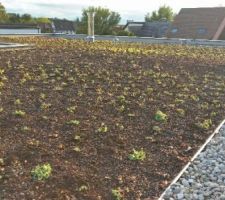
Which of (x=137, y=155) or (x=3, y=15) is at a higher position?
(x=137, y=155)

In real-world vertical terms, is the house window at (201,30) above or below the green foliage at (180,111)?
below

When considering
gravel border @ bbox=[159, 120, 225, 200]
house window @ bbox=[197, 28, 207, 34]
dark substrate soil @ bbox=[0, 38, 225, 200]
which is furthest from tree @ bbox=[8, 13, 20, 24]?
gravel border @ bbox=[159, 120, 225, 200]

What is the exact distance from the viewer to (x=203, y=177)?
7340 mm

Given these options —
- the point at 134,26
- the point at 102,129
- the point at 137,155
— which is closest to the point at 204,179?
the point at 137,155

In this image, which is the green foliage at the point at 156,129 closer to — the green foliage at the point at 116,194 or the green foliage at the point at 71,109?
the green foliage at the point at 71,109

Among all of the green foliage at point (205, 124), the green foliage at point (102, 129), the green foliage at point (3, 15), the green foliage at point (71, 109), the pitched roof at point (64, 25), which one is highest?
the green foliage at point (71, 109)

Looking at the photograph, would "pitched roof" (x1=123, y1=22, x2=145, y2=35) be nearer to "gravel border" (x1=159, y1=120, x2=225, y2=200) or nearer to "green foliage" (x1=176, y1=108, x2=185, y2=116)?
"green foliage" (x1=176, y1=108, x2=185, y2=116)

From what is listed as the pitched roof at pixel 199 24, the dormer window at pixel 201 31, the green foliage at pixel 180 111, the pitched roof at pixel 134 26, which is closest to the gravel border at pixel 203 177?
the green foliage at pixel 180 111

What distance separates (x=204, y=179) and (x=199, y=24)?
42.6 meters

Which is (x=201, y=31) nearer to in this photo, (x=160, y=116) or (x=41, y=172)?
(x=160, y=116)

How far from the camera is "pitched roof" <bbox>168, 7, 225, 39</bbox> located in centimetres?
4672

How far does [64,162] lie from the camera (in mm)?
7156

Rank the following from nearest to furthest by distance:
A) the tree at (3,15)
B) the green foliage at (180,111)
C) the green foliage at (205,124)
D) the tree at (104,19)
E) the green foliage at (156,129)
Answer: the green foliage at (156,129), the green foliage at (205,124), the green foliage at (180,111), the tree at (104,19), the tree at (3,15)

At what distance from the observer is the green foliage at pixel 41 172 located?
6629 millimetres
